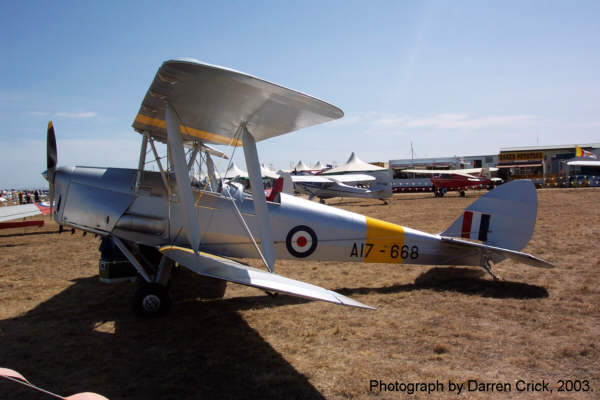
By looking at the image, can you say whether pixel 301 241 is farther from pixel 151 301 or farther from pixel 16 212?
pixel 16 212

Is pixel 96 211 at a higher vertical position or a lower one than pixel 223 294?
higher

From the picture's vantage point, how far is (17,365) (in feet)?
11.5

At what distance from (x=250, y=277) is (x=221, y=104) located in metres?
1.88

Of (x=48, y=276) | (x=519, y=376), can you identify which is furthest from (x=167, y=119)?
(x=48, y=276)

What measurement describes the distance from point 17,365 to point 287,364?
2.44 m

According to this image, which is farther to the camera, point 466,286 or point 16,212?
point 16,212

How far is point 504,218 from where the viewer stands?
5.78 meters

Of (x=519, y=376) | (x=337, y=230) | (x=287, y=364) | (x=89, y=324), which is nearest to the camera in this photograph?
(x=519, y=376)

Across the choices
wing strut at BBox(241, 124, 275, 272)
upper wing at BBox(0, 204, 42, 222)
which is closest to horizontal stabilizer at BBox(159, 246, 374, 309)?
wing strut at BBox(241, 124, 275, 272)

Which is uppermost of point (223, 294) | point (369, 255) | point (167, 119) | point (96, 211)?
point (167, 119)

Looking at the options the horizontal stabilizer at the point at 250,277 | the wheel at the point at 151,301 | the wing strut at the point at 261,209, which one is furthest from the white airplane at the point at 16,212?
the wing strut at the point at 261,209

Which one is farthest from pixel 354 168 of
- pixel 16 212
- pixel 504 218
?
pixel 504 218

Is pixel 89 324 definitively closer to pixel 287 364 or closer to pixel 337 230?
pixel 287 364

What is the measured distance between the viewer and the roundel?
216 inches
